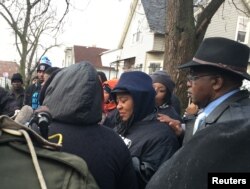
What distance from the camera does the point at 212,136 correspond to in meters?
0.99

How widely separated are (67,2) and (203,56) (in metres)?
6.69

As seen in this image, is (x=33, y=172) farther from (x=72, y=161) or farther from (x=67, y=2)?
(x=67, y=2)

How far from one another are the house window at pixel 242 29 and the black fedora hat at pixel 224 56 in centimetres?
2006

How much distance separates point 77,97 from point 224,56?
4.40 ft

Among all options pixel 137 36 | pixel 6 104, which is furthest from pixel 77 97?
pixel 137 36

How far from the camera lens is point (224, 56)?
297cm

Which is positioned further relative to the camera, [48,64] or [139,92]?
[48,64]

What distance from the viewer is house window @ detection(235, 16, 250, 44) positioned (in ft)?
72.7

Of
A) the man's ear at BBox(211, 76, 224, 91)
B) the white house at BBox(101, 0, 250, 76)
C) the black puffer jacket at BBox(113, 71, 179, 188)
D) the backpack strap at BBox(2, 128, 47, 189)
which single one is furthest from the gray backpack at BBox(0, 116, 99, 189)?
the white house at BBox(101, 0, 250, 76)

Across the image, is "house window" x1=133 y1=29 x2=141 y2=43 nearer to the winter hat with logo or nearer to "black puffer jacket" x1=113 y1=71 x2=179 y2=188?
the winter hat with logo

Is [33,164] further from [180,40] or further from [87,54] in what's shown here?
[87,54]

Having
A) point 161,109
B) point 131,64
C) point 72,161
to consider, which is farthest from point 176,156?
point 131,64

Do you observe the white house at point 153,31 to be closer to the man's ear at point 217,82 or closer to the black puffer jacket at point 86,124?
the man's ear at point 217,82

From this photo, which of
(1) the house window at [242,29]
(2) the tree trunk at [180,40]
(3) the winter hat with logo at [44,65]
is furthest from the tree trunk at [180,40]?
(1) the house window at [242,29]
